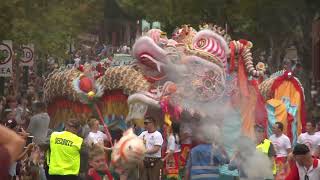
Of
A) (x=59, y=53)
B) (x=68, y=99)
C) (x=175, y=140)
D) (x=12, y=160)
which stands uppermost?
(x=59, y=53)

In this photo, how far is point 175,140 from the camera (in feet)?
63.0

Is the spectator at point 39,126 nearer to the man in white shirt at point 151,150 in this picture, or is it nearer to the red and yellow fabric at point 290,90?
the man in white shirt at point 151,150

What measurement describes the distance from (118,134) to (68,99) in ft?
9.48

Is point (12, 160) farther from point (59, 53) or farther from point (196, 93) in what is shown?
point (59, 53)

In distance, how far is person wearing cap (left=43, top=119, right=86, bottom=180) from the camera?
50.2ft

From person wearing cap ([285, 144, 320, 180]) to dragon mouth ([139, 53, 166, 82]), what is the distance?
31.8 feet

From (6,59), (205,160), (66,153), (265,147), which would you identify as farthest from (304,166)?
(6,59)

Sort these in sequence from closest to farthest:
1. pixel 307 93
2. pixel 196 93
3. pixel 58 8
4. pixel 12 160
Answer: pixel 12 160, pixel 196 93, pixel 307 93, pixel 58 8

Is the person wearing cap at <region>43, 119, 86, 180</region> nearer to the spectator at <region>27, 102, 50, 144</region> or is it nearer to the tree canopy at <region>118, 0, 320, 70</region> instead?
the spectator at <region>27, 102, 50, 144</region>

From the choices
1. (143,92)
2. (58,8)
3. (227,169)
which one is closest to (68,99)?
(143,92)

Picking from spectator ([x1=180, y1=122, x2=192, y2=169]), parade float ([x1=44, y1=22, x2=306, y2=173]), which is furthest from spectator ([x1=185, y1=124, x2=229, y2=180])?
spectator ([x1=180, y1=122, x2=192, y2=169])

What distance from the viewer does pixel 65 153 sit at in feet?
50.3

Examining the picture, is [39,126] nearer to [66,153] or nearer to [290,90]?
[66,153]

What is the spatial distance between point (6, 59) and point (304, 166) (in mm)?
18363
